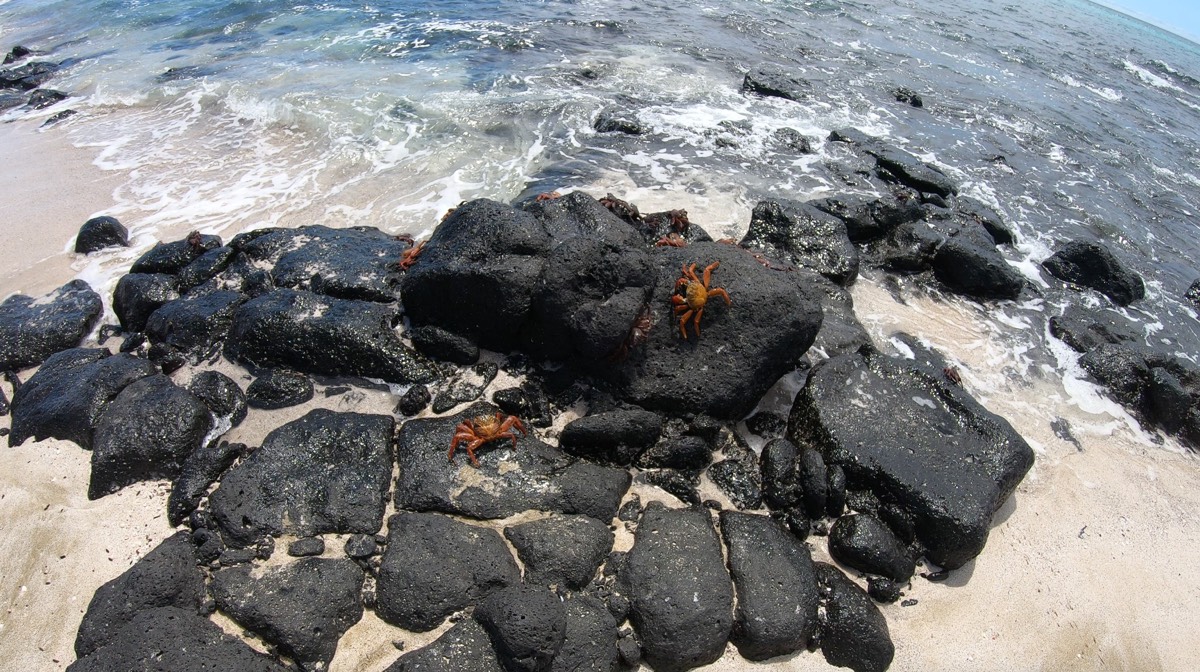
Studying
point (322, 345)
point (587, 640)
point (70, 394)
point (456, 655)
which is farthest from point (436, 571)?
point (70, 394)

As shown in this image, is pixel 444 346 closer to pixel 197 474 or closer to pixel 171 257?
pixel 197 474

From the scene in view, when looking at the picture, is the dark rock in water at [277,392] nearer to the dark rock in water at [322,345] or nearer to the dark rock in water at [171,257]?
the dark rock in water at [322,345]

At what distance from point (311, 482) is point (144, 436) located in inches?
55.1

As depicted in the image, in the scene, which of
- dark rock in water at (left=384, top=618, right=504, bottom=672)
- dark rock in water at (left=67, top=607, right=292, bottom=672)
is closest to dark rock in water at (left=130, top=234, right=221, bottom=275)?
dark rock in water at (left=67, top=607, right=292, bottom=672)

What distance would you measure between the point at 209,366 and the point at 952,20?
25.9 meters

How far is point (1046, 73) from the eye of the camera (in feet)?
57.7

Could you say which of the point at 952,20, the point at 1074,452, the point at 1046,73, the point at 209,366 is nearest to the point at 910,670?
the point at 1074,452

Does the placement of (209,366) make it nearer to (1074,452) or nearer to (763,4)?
(1074,452)

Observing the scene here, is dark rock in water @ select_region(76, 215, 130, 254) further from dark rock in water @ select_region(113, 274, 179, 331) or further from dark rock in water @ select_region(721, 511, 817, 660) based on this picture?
dark rock in water @ select_region(721, 511, 817, 660)

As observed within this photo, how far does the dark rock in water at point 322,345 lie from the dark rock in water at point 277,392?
20 cm

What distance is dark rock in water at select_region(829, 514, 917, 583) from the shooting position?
4.16 metres

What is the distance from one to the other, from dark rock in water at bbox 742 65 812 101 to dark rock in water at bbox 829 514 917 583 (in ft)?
36.0

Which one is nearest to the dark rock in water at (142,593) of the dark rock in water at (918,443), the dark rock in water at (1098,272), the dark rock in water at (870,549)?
the dark rock in water at (870,549)

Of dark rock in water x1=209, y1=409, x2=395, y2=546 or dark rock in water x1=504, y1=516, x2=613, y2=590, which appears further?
dark rock in water x1=209, y1=409, x2=395, y2=546
